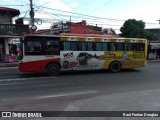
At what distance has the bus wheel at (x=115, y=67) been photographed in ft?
52.6

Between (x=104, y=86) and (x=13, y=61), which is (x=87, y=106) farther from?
(x=13, y=61)

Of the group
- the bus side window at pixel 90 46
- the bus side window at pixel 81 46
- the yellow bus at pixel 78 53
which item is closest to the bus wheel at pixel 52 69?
the yellow bus at pixel 78 53

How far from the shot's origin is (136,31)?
53.0 meters

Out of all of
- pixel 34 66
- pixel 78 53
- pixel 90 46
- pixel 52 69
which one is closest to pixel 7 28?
pixel 34 66

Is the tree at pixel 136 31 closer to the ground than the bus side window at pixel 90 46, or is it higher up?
higher up

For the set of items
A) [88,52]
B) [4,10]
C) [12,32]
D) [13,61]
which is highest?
[4,10]

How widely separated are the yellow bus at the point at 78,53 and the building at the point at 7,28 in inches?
507

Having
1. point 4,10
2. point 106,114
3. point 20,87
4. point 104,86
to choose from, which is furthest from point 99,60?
point 4,10

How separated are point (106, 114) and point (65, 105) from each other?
1.66 meters

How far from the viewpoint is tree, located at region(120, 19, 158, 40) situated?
172ft

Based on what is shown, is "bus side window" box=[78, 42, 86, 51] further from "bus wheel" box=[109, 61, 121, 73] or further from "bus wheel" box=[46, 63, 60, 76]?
"bus wheel" box=[109, 61, 121, 73]

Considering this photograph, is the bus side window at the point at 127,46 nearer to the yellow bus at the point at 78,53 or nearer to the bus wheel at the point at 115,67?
the yellow bus at the point at 78,53

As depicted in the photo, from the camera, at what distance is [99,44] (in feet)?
51.1

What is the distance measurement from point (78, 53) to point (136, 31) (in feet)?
134
